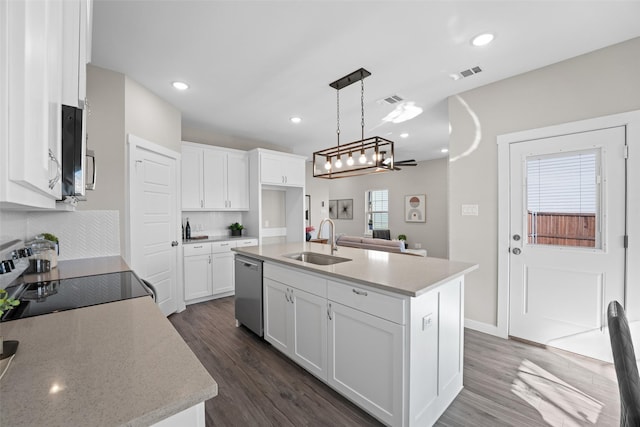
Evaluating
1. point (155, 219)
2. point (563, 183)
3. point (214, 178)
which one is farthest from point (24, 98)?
point (214, 178)

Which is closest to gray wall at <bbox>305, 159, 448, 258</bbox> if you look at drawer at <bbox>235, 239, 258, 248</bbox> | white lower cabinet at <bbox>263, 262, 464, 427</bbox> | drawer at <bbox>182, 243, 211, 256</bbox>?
drawer at <bbox>235, 239, 258, 248</bbox>

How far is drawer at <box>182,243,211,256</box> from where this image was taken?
3738 mm

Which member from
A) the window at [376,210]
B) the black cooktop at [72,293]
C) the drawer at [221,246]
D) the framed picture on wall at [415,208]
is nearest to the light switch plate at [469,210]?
the black cooktop at [72,293]

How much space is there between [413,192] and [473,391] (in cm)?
579

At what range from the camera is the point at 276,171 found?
471 cm

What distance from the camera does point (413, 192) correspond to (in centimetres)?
725

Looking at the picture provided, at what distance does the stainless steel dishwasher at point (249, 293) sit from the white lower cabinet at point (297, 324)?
0.37 feet

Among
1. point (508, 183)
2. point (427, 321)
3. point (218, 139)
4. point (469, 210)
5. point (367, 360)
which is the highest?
point (218, 139)

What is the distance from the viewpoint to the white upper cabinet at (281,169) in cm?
455

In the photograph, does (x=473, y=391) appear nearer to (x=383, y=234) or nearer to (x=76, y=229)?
(x=76, y=229)

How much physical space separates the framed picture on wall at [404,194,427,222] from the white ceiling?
4031mm

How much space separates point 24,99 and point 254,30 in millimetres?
1924

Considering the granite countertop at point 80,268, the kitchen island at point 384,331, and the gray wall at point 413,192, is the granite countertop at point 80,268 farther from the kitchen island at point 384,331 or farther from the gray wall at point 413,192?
the gray wall at point 413,192

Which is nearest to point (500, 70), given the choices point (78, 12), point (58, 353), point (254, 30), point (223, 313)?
point (254, 30)
